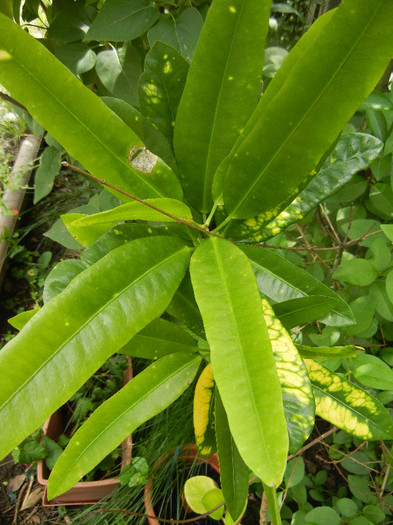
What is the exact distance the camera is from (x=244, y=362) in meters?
0.44

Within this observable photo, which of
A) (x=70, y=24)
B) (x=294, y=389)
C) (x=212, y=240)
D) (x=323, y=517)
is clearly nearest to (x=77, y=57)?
(x=70, y=24)

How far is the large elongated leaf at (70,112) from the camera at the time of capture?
0.46m

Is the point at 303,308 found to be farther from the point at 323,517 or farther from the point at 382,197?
the point at 323,517

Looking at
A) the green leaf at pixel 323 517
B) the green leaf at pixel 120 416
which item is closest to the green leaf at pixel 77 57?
the green leaf at pixel 120 416

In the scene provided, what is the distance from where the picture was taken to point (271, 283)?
0.73m

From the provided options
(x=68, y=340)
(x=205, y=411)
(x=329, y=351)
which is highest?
(x=68, y=340)

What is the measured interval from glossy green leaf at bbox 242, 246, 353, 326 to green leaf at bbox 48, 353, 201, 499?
0.20 meters

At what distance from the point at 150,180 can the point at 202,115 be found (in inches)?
4.9

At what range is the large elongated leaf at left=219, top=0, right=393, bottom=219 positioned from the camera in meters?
0.39

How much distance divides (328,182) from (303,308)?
0.74ft

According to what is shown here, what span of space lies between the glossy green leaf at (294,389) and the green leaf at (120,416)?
20cm

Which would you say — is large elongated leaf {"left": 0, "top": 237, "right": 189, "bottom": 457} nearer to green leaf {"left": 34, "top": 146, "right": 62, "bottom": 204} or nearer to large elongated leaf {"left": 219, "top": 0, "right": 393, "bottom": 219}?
large elongated leaf {"left": 219, "top": 0, "right": 393, "bottom": 219}

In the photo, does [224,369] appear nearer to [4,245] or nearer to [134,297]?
[134,297]

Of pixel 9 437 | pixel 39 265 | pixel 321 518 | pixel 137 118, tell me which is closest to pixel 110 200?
pixel 137 118
